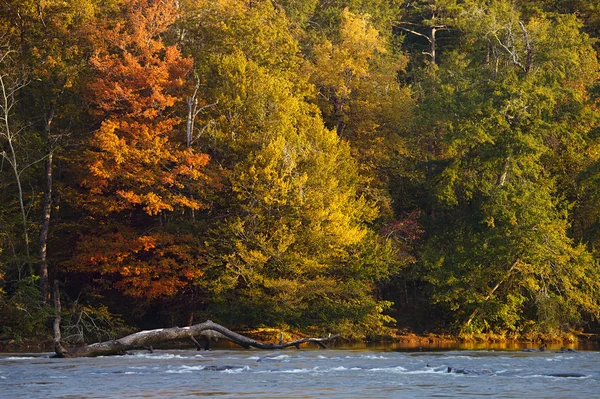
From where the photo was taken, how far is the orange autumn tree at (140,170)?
4253cm

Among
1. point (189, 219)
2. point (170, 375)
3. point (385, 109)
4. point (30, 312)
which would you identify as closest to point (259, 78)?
point (189, 219)

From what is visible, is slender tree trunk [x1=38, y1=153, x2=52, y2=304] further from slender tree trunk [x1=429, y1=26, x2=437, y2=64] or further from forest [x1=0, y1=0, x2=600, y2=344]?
slender tree trunk [x1=429, y1=26, x2=437, y2=64]

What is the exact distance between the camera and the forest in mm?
42781

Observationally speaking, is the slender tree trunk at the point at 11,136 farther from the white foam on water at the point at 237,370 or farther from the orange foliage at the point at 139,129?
the white foam on water at the point at 237,370

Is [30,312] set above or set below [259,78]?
below

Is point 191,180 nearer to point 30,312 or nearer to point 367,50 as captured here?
point 30,312

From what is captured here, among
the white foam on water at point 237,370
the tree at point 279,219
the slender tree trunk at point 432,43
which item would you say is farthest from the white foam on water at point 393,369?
the slender tree trunk at point 432,43

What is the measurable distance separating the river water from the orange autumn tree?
36.4 feet

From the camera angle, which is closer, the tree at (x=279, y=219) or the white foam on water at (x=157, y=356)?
the white foam on water at (x=157, y=356)

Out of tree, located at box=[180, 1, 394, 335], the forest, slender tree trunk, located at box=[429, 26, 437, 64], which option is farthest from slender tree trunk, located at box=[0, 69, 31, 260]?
slender tree trunk, located at box=[429, 26, 437, 64]

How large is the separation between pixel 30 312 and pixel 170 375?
1775cm

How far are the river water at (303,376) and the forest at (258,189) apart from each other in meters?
11.5

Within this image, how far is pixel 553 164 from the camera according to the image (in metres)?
50.0

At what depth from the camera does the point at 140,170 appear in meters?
43.1
